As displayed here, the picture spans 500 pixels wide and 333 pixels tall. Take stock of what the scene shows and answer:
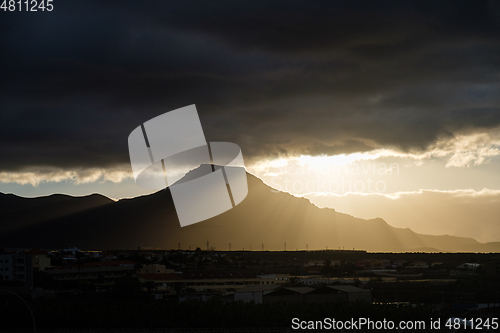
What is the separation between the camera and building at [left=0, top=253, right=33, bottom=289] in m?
102

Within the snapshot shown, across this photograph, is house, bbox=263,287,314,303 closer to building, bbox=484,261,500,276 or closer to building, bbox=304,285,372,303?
building, bbox=304,285,372,303

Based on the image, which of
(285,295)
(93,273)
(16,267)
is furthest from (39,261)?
(285,295)

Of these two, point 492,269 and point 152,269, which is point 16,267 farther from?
point 492,269

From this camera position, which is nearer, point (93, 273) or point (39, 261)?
point (93, 273)

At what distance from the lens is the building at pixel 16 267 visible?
102188mm

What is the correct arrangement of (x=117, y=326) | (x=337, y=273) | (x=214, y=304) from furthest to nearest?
(x=337, y=273) → (x=214, y=304) → (x=117, y=326)

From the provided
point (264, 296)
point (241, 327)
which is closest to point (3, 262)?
point (264, 296)

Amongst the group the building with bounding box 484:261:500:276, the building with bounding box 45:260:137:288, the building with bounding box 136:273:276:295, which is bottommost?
the building with bounding box 484:261:500:276

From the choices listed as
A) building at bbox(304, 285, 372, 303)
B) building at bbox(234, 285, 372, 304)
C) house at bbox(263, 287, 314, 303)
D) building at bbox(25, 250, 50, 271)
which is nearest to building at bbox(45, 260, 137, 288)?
building at bbox(25, 250, 50, 271)

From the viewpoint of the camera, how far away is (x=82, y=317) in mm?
40094

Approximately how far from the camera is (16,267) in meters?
103

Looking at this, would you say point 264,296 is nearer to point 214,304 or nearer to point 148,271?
point 214,304

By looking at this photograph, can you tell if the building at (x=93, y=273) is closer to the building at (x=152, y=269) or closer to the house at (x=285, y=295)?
the building at (x=152, y=269)

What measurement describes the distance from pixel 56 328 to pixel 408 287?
247 feet
